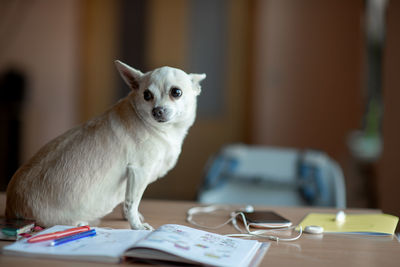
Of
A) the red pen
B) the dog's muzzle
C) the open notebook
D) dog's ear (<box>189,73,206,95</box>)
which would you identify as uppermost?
A: dog's ear (<box>189,73,206,95</box>)

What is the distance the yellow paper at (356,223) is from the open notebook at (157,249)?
0.27 m

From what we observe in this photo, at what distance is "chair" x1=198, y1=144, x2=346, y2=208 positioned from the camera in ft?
5.29

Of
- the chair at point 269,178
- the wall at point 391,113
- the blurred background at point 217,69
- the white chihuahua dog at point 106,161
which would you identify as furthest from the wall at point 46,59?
the white chihuahua dog at point 106,161

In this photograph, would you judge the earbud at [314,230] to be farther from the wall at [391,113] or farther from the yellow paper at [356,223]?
the wall at [391,113]

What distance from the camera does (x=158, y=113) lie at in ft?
2.89

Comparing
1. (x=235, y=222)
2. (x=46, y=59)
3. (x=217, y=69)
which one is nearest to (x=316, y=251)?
(x=235, y=222)

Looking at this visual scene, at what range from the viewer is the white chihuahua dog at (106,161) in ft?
2.93

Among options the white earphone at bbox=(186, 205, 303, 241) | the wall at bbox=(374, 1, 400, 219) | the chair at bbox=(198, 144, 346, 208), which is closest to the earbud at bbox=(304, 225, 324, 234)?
the white earphone at bbox=(186, 205, 303, 241)

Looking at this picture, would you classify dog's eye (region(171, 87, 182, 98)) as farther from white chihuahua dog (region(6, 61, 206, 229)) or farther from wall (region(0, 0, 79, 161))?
wall (region(0, 0, 79, 161))

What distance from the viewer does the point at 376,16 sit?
3705mm

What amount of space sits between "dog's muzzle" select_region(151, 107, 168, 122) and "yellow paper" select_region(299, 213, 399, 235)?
456 mm

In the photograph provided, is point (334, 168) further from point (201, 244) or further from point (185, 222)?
point (201, 244)

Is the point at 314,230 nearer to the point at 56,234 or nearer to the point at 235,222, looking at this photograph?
the point at 235,222

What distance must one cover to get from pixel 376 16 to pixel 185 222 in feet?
11.1
